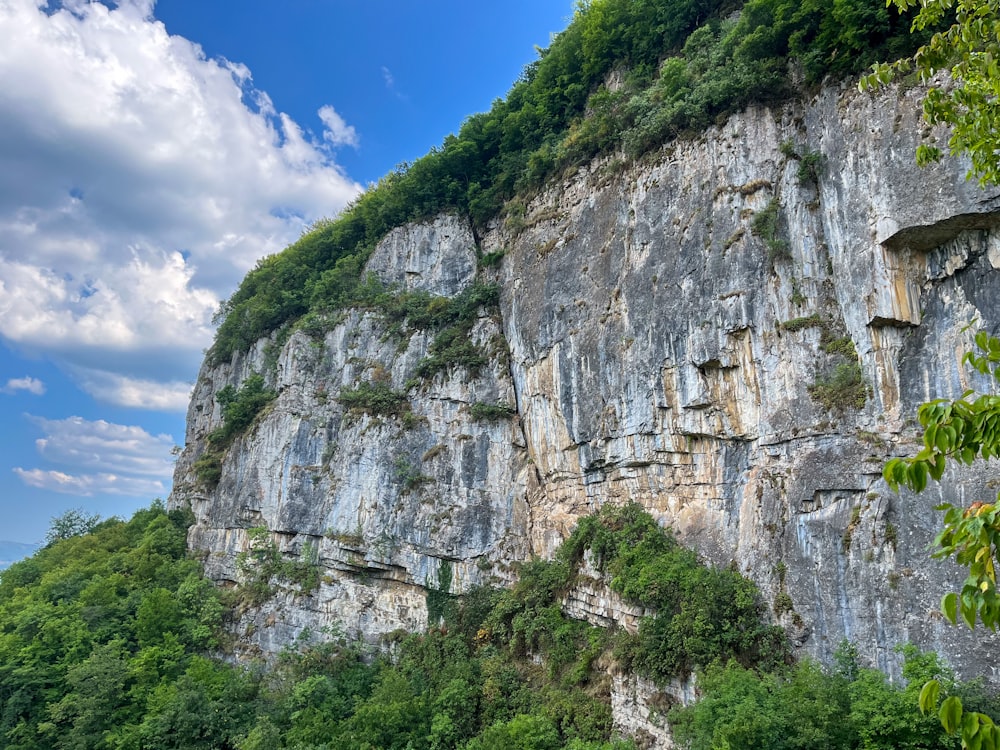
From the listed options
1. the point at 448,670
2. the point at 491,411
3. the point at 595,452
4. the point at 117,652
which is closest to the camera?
the point at 448,670

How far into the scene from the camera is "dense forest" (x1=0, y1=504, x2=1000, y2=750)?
1052cm

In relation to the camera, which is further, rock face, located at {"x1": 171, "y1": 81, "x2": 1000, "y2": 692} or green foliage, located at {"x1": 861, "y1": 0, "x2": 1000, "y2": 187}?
rock face, located at {"x1": 171, "y1": 81, "x2": 1000, "y2": 692}

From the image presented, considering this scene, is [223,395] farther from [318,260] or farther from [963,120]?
[963,120]

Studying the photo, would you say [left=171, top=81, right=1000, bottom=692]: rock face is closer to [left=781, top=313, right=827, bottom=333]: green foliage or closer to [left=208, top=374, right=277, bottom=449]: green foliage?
[left=781, top=313, right=827, bottom=333]: green foliage

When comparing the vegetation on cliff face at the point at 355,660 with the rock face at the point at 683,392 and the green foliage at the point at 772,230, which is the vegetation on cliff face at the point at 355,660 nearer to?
the rock face at the point at 683,392

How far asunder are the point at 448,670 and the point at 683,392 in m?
11.2

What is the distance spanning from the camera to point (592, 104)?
21.4 meters

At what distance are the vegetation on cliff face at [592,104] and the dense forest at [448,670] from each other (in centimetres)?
1242

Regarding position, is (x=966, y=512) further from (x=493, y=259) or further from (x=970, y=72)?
(x=493, y=259)

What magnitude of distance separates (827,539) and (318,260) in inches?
1087

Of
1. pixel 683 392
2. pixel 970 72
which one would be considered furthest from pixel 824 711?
pixel 970 72

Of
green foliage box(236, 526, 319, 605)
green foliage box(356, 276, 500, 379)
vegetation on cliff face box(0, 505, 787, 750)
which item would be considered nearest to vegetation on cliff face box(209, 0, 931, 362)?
green foliage box(356, 276, 500, 379)

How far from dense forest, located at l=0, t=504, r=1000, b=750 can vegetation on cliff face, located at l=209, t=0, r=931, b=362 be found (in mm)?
12415

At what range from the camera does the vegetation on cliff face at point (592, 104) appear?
14.9 metres
